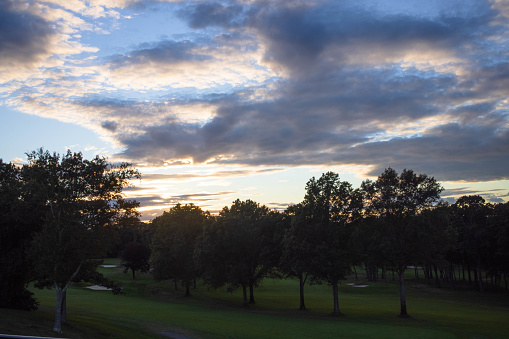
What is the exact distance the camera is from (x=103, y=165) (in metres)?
29.8

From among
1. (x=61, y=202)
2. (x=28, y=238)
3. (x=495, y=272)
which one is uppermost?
(x=61, y=202)

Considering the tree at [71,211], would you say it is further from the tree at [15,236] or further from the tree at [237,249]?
the tree at [237,249]

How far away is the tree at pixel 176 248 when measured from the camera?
6869cm

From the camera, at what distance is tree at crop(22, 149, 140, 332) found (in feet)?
87.6

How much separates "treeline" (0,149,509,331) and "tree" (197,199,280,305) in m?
0.16

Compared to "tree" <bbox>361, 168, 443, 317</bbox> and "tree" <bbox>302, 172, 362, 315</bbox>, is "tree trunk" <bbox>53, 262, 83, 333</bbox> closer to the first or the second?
"tree" <bbox>302, 172, 362, 315</bbox>

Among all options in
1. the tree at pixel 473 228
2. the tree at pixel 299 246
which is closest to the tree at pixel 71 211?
the tree at pixel 299 246

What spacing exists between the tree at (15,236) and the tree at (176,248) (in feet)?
121

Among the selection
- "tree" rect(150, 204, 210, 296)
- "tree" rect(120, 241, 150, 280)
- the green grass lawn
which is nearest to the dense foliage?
the green grass lawn

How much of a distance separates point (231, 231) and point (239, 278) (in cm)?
713

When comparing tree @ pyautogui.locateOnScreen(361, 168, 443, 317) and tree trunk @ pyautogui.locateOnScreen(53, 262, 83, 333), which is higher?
tree @ pyautogui.locateOnScreen(361, 168, 443, 317)

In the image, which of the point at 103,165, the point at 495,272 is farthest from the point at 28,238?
the point at 495,272

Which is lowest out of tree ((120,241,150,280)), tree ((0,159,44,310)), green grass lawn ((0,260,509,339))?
green grass lawn ((0,260,509,339))

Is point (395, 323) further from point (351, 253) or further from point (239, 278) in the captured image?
point (239, 278)
